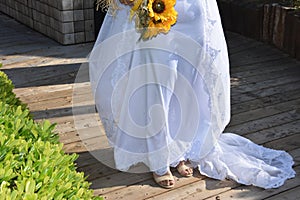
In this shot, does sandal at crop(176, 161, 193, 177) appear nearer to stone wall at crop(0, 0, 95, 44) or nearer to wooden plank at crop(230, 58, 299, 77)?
wooden plank at crop(230, 58, 299, 77)

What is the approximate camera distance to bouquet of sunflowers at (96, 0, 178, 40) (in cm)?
263

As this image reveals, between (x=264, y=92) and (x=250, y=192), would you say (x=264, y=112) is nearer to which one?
(x=264, y=92)

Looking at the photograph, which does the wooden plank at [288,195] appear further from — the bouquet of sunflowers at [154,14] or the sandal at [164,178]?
the bouquet of sunflowers at [154,14]

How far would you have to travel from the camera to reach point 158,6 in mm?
2645

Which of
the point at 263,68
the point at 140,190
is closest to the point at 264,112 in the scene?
the point at 263,68

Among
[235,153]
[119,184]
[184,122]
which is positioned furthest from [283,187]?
[119,184]

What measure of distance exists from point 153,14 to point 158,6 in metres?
0.05

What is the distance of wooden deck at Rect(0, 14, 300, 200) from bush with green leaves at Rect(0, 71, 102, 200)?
1030 millimetres

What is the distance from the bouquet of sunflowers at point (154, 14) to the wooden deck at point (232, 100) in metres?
0.96

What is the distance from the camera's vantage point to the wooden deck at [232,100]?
2.95 metres

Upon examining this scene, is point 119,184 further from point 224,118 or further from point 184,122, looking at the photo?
point 224,118

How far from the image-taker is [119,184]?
2994mm

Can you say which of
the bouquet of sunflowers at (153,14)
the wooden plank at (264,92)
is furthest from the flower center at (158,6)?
the wooden plank at (264,92)

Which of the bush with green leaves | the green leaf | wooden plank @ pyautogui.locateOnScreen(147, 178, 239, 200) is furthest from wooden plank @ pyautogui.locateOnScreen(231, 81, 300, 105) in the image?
the green leaf
